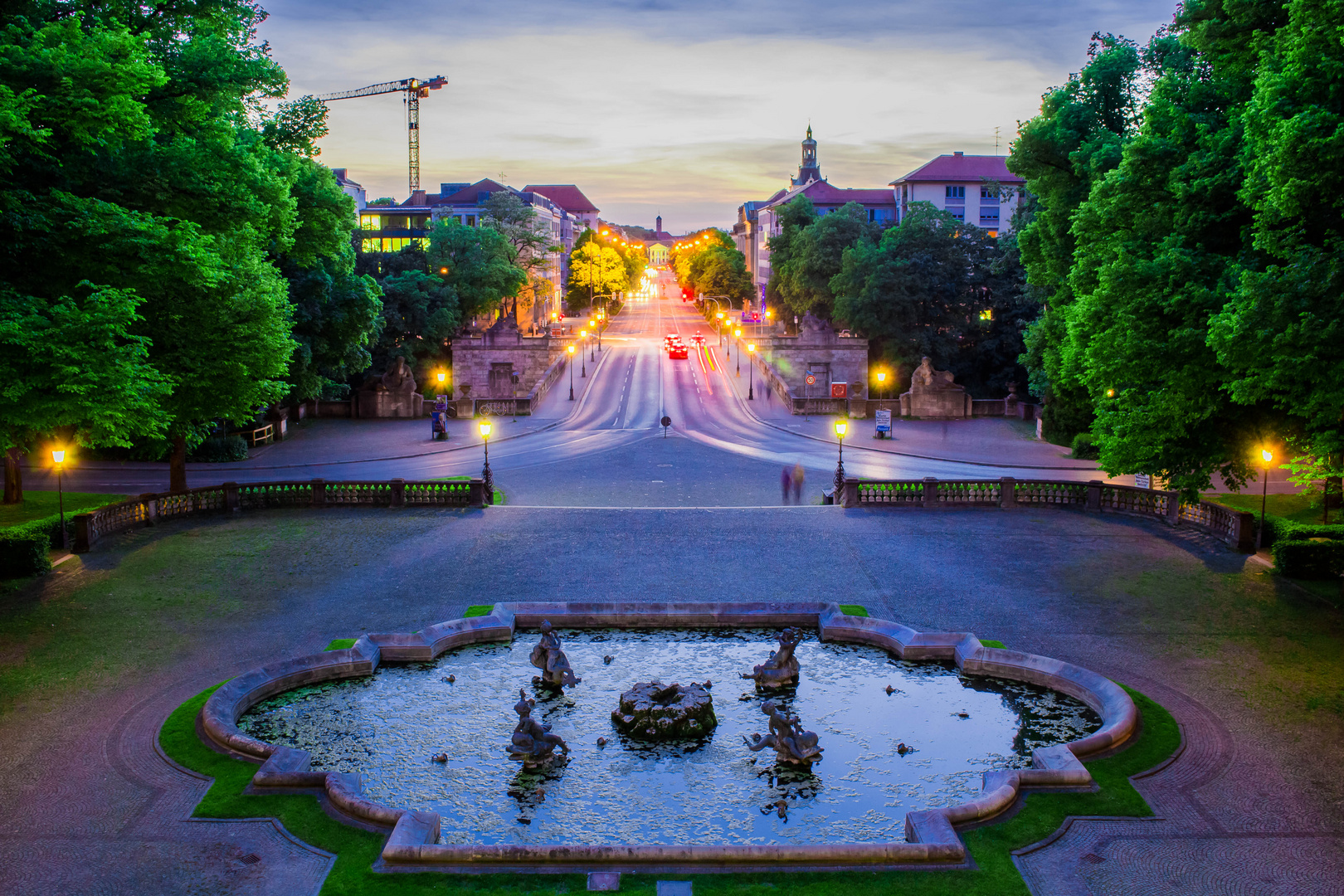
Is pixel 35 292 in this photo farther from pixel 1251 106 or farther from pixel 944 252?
pixel 944 252

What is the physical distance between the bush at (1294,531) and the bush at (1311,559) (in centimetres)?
32

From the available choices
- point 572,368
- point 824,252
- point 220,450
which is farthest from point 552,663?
point 824,252

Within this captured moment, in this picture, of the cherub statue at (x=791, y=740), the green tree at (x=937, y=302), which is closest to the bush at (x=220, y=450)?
the cherub statue at (x=791, y=740)

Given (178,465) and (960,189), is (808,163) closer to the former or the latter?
(960,189)

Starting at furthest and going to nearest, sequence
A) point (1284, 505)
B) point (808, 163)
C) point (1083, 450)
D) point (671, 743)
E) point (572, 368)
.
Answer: point (808, 163) → point (572, 368) → point (1083, 450) → point (1284, 505) → point (671, 743)

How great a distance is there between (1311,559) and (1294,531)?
146 cm

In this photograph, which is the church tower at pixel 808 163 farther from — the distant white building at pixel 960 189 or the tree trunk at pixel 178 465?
the tree trunk at pixel 178 465

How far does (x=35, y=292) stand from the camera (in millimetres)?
24469

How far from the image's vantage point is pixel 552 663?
64.6ft

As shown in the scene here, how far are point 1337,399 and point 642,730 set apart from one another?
46.2 ft

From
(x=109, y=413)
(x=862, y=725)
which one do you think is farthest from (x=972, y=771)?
(x=109, y=413)

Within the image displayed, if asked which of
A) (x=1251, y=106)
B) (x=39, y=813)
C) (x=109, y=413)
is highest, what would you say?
(x=1251, y=106)

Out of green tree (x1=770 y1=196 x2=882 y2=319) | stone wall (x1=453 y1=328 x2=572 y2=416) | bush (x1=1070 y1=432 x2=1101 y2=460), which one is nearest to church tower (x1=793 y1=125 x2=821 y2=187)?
green tree (x1=770 y1=196 x2=882 y2=319)

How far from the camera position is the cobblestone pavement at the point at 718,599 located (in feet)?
45.9
